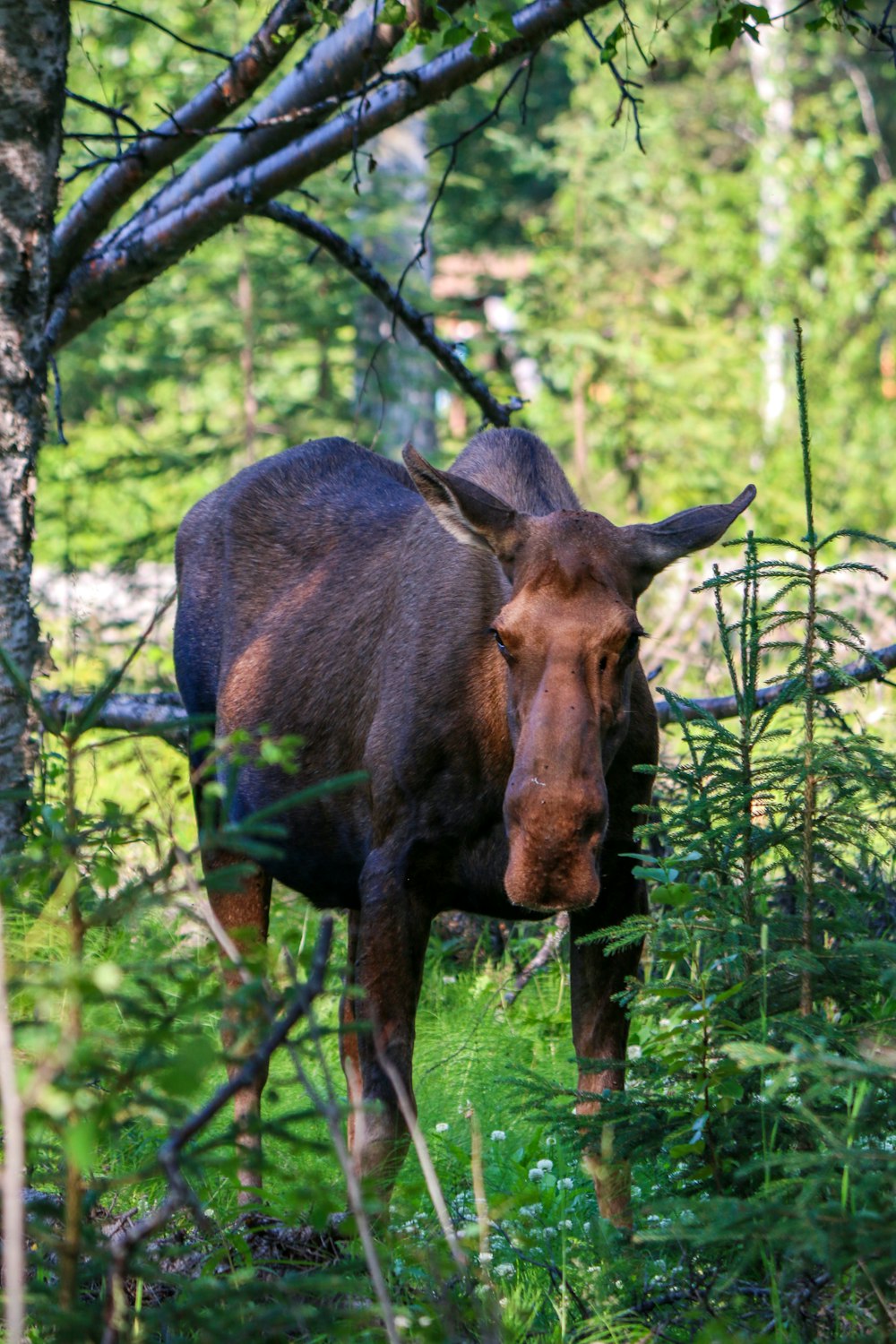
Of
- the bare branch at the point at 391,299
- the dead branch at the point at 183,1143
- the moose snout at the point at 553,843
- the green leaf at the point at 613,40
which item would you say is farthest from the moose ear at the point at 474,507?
the bare branch at the point at 391,299

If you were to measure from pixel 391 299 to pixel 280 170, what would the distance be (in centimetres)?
108

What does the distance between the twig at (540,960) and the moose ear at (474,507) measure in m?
2.34

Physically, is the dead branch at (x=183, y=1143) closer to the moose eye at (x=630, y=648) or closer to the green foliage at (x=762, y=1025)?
the green foliage at (x=762, y=1025)

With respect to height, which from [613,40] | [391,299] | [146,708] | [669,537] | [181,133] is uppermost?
[181,133]

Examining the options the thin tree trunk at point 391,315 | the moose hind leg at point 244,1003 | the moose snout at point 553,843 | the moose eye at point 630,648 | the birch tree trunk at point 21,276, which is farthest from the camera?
the thin tree trunk at point 391,315

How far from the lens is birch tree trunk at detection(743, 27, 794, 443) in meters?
22.7

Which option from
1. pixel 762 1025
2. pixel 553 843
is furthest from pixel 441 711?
pixel 762 1025

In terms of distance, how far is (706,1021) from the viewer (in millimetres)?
3543

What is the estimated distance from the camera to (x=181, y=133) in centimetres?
610

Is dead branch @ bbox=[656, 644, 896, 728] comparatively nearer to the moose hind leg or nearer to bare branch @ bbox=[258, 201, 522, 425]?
the moose hind leg

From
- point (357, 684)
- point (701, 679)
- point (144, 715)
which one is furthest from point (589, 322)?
point (357, 684)

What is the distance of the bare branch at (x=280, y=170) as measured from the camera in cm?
592

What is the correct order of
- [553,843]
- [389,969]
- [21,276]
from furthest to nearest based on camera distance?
[21,276] → [389,969] → [553,843]

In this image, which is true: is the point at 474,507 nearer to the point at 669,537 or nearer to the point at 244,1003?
the point at 669,537
